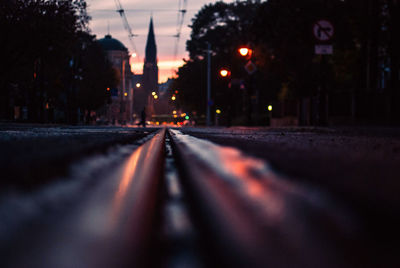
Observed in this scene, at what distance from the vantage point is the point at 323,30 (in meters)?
16.0

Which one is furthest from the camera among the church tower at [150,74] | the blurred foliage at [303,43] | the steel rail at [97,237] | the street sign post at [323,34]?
the church tower at [150,74]

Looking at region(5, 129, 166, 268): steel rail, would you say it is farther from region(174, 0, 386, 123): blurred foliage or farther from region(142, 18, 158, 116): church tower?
region(142, 18, 158, 116): church tower

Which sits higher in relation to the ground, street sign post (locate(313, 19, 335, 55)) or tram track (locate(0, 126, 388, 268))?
street sign post (locate(313, 19, 335, 55))

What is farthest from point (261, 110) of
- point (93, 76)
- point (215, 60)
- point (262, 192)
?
point (262, 192)

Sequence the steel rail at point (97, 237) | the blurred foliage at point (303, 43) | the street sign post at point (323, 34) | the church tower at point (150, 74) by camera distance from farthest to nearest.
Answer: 1. the church tower at point (150, 74)
2. the blurred foliage at point (303, 43)
3. the street sign post at point (323, 34)
4. the steel rail at point (97, 237)

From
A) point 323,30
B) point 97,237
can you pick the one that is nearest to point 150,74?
point 323,30

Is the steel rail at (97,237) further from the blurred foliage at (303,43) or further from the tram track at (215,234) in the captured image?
the blurred foliage at (303,43)

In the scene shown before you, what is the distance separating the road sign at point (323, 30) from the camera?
16.0m

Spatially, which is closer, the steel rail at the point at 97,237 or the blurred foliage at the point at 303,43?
the steel rail at the point at 97,237

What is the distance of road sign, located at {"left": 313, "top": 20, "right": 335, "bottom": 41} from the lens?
15984 millimetres

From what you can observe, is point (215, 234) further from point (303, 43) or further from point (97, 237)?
point (303, 43)

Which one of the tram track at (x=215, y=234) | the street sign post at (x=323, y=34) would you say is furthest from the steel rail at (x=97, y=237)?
the street sign post at (x=323, y=34)

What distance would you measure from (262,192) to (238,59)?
58.6m

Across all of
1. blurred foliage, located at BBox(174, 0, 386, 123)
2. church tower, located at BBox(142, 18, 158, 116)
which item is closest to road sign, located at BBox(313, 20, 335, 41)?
blurred foliage, located at BBox(174, 0, 386, 123)
